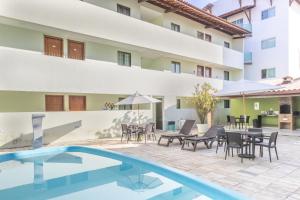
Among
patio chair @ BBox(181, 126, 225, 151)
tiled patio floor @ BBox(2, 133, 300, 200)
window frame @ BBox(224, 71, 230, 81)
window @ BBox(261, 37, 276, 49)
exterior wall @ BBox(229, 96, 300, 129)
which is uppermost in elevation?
window @ BBox(261, 37, 276, 49)

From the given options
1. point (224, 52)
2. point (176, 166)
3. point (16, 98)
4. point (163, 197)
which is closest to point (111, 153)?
point (176, 166)

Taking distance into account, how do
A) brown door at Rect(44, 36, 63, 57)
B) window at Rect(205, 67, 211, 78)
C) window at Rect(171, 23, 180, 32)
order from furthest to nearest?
window at Rect(205, 67, 211, 78)
window at Rect(171, 23, 180, 32)
brown door at Rect(44, 36, 63, 57)

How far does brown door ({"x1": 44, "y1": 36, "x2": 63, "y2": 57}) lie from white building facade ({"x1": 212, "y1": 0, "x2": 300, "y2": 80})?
21053mm

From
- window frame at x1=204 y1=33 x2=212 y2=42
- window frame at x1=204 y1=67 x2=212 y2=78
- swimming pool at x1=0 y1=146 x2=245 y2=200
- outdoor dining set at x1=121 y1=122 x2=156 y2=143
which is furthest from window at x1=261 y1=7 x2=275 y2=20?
swimming pool at x1=0 y1=146 x2=245 y2=200

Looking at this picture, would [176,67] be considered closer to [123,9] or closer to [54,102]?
[123,9]

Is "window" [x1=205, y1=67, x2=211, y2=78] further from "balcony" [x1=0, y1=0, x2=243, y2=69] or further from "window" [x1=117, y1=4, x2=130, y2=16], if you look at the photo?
"window" [x1=117, y1=4, x2=130, y2=16]

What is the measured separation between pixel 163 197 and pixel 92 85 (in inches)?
354

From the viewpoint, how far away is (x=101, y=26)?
13.4 meters

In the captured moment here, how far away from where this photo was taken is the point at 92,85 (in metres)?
13.3

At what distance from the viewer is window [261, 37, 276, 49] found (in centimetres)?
2405

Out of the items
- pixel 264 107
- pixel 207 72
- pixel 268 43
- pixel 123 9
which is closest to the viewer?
pixel 123 9

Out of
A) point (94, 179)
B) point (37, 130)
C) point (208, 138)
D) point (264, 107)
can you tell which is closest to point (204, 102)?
point (208, 138)

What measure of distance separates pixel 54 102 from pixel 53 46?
10.8 ft

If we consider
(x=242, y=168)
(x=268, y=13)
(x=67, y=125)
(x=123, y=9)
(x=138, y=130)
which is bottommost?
(x=242, y=168)
